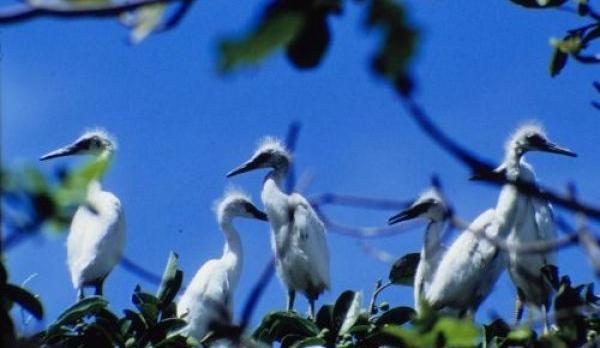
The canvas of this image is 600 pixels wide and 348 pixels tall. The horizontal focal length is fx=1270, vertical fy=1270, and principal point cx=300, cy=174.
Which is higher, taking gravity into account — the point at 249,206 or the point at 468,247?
Answer: the point at 249,206

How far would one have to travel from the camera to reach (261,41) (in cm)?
109

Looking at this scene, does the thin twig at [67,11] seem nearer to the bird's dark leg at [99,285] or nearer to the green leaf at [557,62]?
the green leaf at [557,62]

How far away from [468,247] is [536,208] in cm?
91

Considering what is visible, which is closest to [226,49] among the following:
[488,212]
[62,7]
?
[62,7]

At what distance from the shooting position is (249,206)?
10953 mm

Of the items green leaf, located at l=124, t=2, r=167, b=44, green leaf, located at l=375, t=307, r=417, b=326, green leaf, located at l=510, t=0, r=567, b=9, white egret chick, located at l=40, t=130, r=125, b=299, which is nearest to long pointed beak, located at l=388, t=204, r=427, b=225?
white egret chick, located at l=40, t=130, r=125, b=299

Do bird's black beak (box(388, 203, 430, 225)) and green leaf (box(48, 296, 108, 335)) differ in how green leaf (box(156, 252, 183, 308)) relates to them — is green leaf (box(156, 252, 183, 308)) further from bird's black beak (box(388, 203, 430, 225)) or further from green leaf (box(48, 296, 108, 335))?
bird's black beak (box(388, 203, 430, 225))

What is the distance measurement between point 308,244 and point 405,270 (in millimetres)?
2465

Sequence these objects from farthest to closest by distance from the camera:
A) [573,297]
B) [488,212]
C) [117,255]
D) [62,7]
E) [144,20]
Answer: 1. [117,255]
2. [488,212]
3. [573,297]
4. [144,20]
5. [62,7]

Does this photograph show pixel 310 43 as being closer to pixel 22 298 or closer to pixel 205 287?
pixel 22 298

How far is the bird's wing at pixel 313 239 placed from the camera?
1013 cm

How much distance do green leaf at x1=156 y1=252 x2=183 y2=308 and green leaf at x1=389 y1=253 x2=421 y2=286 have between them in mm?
1711

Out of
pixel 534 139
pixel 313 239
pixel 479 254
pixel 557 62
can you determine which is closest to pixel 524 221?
pixel 479 254

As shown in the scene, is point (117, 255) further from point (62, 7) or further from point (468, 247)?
point (62, 7)
